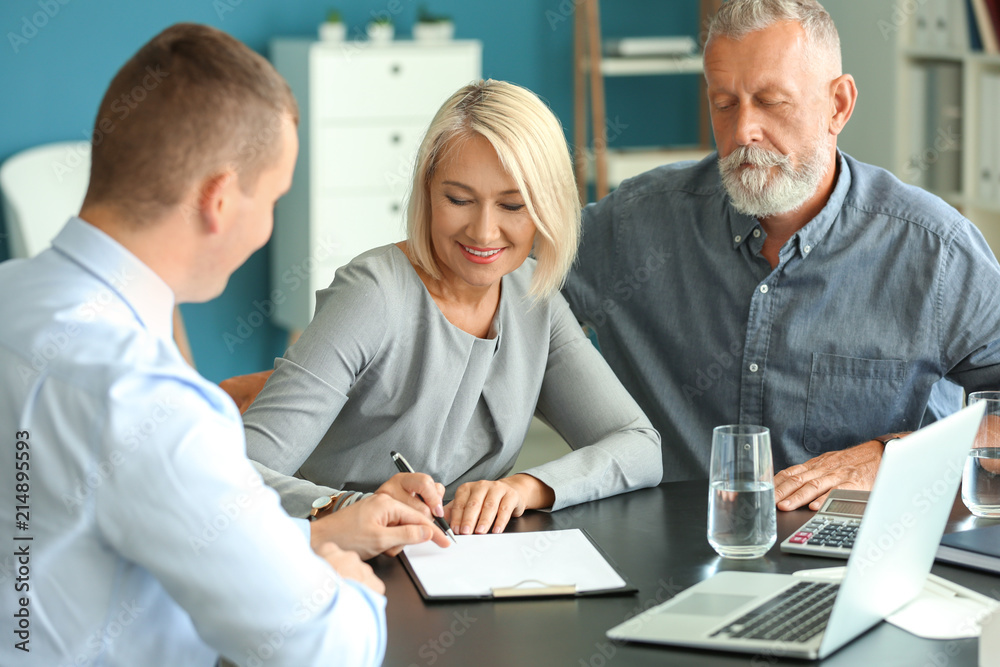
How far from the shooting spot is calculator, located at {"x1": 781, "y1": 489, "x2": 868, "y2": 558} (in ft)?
4.40

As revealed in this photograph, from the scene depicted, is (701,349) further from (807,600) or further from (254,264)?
(254,264)

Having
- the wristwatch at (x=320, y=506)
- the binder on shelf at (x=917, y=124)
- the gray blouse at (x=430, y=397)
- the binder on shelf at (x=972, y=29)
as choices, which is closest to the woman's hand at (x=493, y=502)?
the gray blouse at (x=430, y=397)

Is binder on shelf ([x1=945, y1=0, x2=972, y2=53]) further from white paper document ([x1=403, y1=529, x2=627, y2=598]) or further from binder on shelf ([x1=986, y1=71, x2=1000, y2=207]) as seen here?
white paper document ([x1=403, y1=529, x2=627, y2=598])

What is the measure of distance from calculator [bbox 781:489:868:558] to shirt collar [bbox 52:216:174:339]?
82 centimetres

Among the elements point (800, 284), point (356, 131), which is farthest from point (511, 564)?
point (356, 131)

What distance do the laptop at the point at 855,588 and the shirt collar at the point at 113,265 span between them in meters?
0.56

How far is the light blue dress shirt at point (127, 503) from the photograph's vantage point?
868mm

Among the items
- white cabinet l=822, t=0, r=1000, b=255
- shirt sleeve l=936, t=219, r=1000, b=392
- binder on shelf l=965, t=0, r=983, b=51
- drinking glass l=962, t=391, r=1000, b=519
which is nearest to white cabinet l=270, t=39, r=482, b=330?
white cabinet l=822, t=0, r=1000, b=255

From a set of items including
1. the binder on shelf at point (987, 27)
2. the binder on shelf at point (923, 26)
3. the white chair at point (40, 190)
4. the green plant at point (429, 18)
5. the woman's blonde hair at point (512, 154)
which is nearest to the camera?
the woman's blonde hair at point (512, 154)

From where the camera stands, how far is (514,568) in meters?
1.29

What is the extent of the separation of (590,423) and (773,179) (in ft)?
1.85

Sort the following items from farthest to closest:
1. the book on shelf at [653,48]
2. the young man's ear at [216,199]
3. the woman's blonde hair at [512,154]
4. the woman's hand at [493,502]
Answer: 1. the book on shelf at [653,48]
2. the woman's blonde hair at [512,154]
3. the woman's hand at [493,502]
4. the young man's ear at [216,199]

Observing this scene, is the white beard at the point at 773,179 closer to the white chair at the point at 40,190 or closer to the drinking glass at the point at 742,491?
the drinking glass at the point at 742,491

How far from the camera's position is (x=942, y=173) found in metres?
3.54
